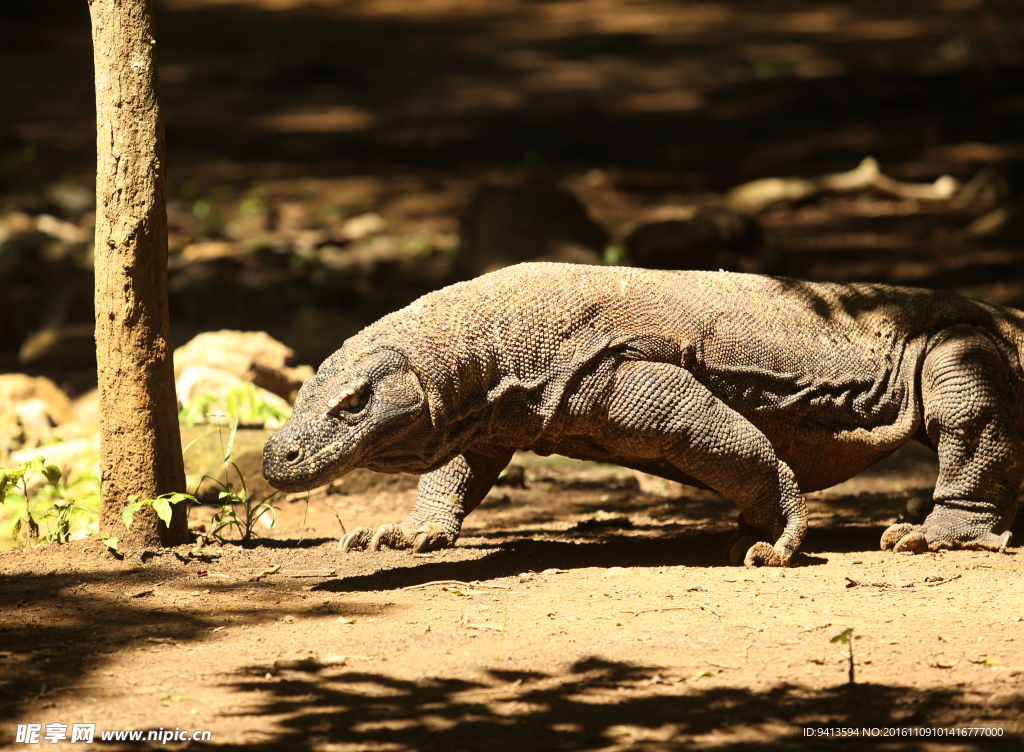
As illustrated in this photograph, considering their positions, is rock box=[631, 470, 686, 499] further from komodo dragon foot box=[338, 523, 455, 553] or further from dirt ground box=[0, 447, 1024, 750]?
komodo dragon foot box=[338, 523, 455, 553]

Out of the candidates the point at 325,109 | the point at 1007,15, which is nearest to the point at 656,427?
the point at 325,109

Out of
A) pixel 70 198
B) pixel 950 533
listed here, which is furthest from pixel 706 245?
pixel 70 198

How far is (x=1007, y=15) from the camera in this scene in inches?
851

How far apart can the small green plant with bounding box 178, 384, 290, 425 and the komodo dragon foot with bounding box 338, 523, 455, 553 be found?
74cm

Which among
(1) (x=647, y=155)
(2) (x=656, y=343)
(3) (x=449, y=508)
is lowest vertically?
(3) (x=449, y=508)

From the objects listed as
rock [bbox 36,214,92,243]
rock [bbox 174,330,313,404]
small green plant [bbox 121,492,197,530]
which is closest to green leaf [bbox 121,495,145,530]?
small green plant [bbox 121,492,197,530]

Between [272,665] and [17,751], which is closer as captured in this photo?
[17,751]

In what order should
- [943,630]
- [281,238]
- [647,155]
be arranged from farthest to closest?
1. [647,155]
2. [281,238]
3. [943,630]

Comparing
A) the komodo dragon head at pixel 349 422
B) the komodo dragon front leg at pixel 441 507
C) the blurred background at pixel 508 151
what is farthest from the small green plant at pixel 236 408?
the blurred background at pixel 508 151

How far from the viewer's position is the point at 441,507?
505cm

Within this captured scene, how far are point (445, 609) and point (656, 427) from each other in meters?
1.11

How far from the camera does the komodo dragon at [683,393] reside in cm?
421

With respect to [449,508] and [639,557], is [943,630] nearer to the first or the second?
[639,557]

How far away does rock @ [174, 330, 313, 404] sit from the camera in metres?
7.08
